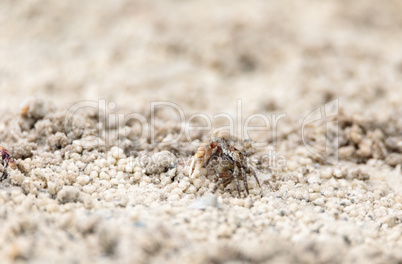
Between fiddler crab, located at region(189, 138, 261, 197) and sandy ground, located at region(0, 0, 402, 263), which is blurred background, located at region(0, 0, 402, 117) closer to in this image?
sandy ground, located at region(0, 0, 402, 263)

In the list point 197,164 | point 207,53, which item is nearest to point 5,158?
point 197,164

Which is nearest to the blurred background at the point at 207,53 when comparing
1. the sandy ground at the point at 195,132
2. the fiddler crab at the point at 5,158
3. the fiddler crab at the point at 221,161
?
the sandy ground at the point at 195,132

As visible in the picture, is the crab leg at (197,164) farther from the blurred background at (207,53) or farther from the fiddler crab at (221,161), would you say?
the blurred background at (207,53)

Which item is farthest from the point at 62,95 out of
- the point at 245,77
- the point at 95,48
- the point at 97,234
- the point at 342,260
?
the point at 342,260

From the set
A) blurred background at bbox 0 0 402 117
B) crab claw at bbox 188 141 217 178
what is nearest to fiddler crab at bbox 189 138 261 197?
crab claw at bbox 188 141 217 178

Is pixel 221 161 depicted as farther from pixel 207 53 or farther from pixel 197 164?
pixel 207 53

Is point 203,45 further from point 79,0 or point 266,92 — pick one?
point 79,0

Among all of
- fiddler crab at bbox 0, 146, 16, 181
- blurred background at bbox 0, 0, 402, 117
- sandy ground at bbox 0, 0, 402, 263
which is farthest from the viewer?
blurred background at bbox 0, 0, 402, 117
